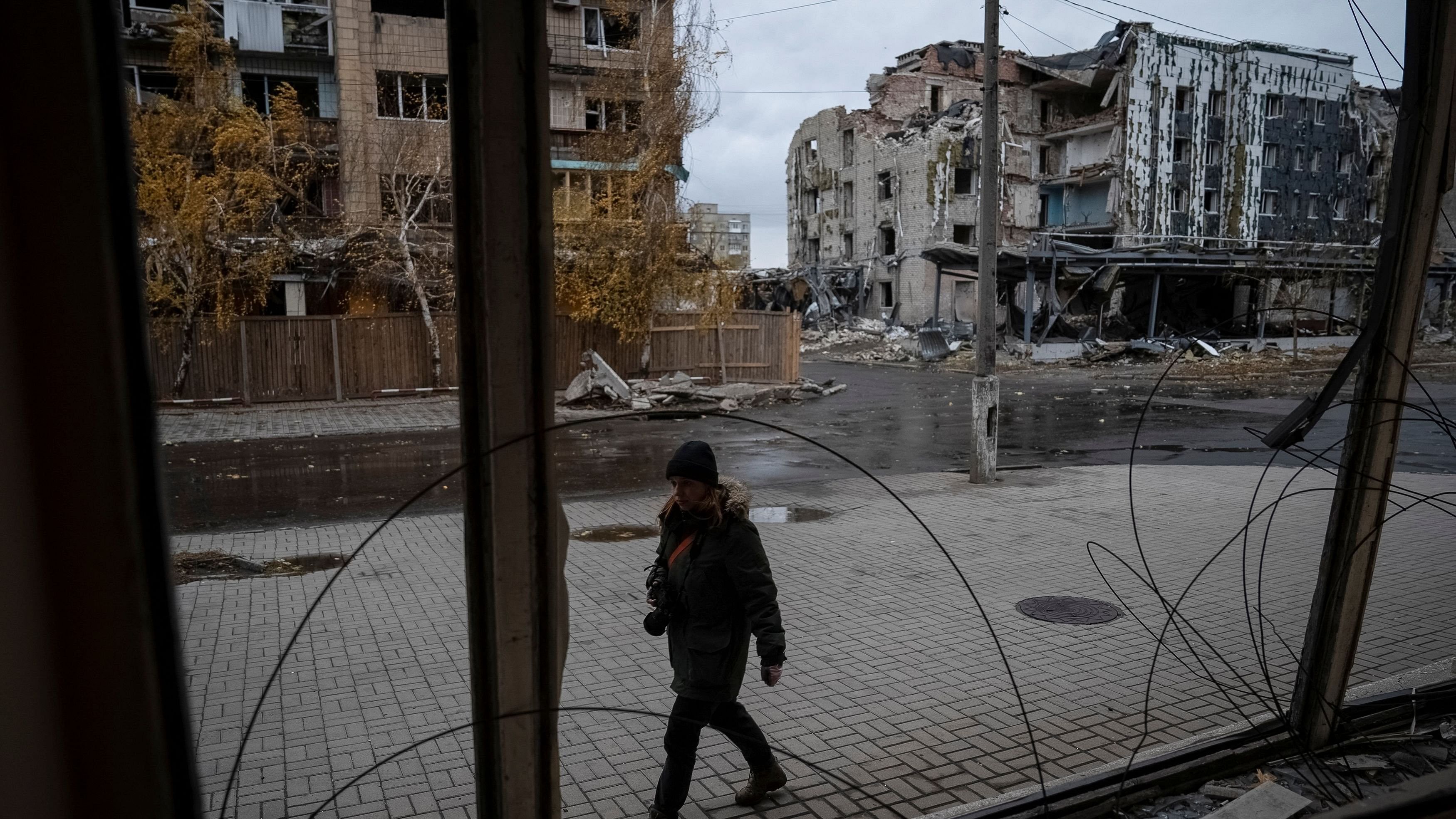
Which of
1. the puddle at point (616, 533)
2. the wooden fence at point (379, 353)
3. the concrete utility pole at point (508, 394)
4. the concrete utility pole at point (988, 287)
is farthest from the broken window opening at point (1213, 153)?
the concrete utility pole at point (508, 394)

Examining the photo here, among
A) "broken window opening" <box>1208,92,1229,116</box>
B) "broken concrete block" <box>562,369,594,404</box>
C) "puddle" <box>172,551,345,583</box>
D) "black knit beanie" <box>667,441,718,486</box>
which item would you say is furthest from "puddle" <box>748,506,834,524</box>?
"broken window opening" <box>1208,92,1229,116</box>

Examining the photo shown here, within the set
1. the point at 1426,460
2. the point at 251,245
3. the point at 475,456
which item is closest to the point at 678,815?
the point at 475,456

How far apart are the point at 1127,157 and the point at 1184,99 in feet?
16.2

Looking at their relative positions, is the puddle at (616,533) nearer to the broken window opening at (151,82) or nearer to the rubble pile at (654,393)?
the rubble pile at (654,393)

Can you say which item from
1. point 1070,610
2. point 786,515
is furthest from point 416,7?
point 1070,610

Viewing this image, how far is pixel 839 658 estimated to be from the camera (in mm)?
5785

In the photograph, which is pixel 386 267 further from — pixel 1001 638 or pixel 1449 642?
pixel 1449 642

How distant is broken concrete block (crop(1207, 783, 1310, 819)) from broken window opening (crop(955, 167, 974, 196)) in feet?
147

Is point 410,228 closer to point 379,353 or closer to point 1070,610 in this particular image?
point 379,353

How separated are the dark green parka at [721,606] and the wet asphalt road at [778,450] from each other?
646 centimetres

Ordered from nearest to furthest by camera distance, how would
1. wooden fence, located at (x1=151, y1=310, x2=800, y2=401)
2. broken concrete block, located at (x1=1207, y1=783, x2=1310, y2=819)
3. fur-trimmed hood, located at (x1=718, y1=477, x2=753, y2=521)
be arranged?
broken concrete block, located at (x1=1207, y1=783, x2=1310, y2=819) → fur-trimmed hood, located at (x1=718, y1=477, x2=753, y2=521) → wooden fence, located at (x1=151, y1=310, x2=800, y2=401)

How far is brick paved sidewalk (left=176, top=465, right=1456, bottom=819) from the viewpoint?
4246 mm

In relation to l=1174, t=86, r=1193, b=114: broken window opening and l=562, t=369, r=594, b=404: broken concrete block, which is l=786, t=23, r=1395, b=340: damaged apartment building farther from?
l=562, t=369, r=594, b=404: broken concrete block

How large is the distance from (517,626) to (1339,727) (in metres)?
4.00
